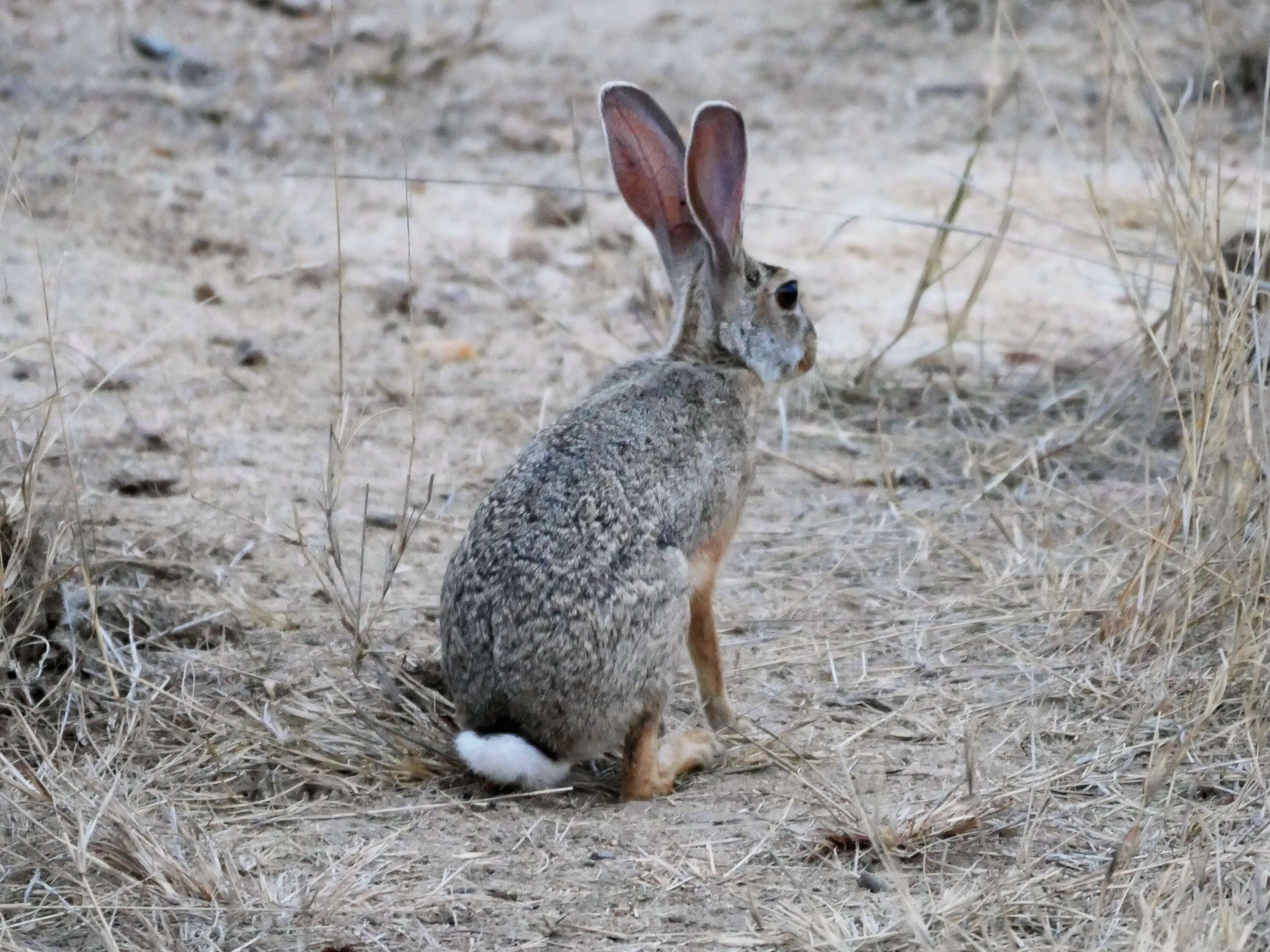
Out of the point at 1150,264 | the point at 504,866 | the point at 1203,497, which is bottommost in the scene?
the point at 504,866

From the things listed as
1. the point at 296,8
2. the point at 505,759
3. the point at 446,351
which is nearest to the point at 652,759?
the point at 505,759

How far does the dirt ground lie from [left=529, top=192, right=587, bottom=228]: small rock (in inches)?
1.2

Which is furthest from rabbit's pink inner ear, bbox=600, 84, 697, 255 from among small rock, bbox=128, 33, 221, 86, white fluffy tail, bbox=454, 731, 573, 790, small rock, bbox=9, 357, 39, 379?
small rock, bbox=128, 33, 221, 86

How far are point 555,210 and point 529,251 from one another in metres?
0.32

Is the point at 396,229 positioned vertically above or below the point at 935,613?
above

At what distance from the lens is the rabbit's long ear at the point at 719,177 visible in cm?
411

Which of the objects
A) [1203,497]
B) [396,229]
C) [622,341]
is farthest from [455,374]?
[1203,497]

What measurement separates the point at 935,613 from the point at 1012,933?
1760mm

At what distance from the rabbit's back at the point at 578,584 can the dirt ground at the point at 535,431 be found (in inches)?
8.7

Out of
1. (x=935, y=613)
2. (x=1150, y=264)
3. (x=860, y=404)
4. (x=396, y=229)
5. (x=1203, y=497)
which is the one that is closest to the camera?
(x=1203, y=497)

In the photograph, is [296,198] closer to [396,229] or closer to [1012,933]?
[396,229]

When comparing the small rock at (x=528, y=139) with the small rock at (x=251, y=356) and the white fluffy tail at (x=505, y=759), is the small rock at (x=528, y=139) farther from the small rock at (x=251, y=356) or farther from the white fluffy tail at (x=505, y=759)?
the white fluffy tail at (x=505, y=759)

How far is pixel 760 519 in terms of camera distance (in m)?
5.46

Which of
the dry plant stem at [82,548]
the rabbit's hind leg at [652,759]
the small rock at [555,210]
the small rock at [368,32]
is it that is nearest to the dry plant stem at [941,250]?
the small rock at [555,210]
